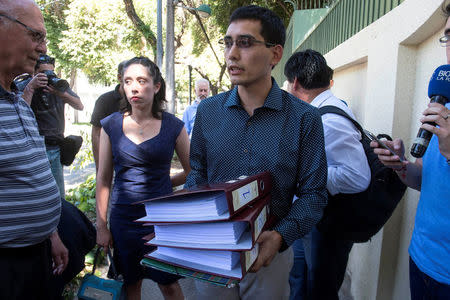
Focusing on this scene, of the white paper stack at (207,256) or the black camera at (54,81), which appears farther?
the black camera at (54,81)

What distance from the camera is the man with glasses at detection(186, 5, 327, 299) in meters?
1.57

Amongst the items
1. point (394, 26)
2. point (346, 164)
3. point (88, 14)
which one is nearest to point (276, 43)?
point (346, 164)

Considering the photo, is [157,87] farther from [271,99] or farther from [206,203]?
[206,203]

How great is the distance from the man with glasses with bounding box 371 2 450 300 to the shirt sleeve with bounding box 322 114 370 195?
A: 0.51m

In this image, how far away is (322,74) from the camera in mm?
2662

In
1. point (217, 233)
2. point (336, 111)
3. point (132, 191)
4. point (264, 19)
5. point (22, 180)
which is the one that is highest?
point (264, 19)

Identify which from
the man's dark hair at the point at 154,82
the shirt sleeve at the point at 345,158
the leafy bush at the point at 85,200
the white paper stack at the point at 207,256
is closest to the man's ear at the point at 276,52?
the shirt sleeve at the point at 345,158

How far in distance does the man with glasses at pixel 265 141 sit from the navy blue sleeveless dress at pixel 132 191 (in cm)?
78

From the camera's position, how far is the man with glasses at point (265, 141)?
1.57 meters

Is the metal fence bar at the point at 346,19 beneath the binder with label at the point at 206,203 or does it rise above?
above

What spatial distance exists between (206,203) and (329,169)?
125 cm

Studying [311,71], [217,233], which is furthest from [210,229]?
[311,71]

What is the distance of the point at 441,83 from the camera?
133cm

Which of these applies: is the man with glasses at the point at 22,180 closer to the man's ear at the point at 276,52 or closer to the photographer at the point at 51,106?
the man's ear at the point at 276,52
